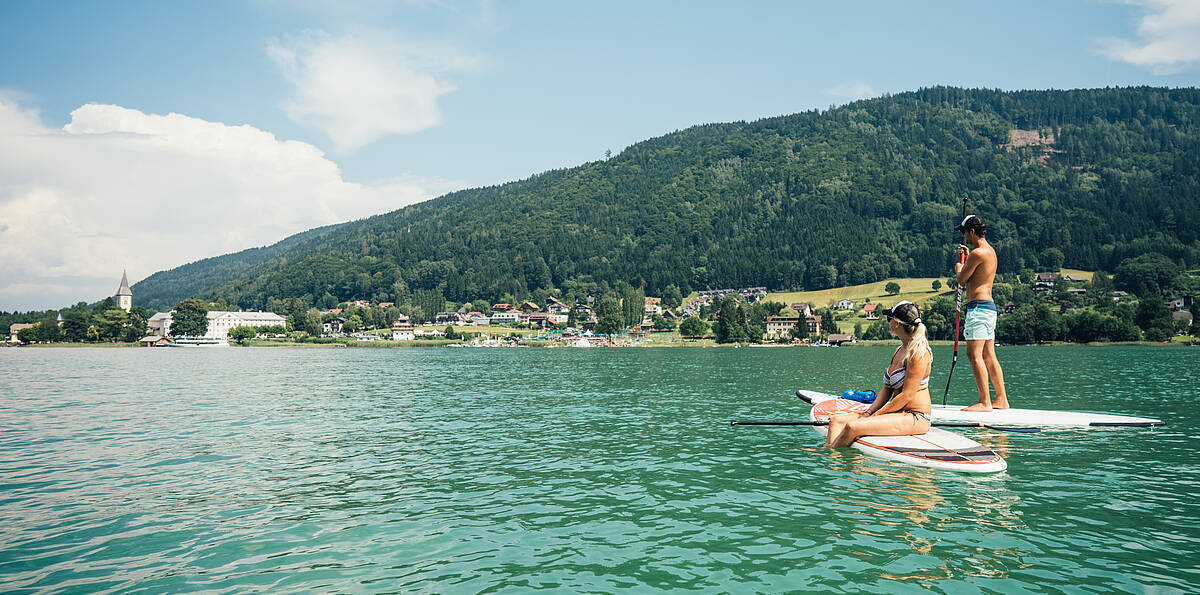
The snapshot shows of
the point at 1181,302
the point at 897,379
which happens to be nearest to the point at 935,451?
the point at 897,379

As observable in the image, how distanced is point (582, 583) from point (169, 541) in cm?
681

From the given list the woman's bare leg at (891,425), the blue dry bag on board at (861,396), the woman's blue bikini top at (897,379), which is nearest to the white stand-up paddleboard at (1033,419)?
the blue dry bag on board at (861,396)

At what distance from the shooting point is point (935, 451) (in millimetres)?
14734

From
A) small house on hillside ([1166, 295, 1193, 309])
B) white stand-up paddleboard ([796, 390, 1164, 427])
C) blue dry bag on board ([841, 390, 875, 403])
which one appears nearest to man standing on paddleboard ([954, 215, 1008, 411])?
white stand-up paddleboard ([796, 390, 1164, 427])

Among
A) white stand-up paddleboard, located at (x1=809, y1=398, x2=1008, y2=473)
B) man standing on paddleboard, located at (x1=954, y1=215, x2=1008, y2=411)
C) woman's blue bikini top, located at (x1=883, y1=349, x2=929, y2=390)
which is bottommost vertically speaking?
white stand-up paddleboard, located at (x1=809, y1=398, x2=1008, y2=473)

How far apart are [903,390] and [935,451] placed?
4.64ft

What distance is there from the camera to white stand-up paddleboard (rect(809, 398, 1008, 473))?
1427cm

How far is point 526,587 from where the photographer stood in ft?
27.5

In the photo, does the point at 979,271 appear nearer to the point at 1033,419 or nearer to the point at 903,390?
the point at 1033,419

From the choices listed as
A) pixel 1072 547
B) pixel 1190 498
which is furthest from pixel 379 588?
pixel 1190 498

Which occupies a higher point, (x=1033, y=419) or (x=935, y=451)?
(x=935, y=451)

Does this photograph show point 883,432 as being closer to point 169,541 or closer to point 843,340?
point 169,541

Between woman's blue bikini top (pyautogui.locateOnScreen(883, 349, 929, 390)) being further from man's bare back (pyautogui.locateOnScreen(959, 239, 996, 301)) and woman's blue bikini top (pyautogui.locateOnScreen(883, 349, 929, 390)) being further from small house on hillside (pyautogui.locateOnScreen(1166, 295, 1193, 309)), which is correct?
small house on hillside (pyautogui.locateOnScreen(1166, 295, 1193, 309))

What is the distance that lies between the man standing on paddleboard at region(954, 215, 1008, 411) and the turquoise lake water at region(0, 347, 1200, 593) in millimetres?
1726
